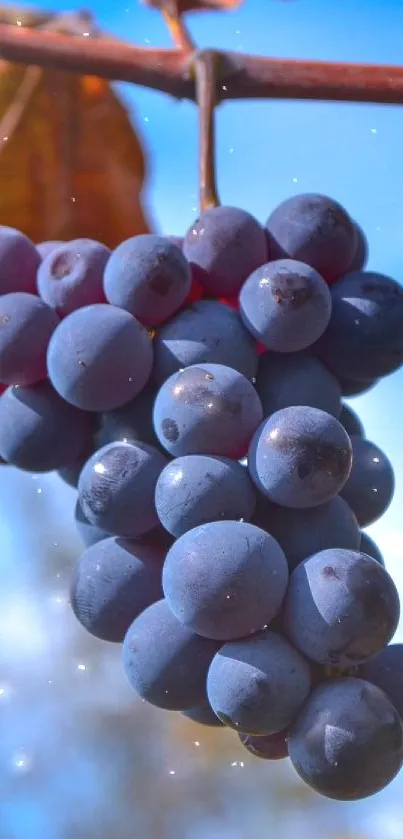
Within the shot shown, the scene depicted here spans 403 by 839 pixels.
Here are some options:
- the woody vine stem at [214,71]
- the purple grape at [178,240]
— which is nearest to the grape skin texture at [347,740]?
the purple grape at [178,240]

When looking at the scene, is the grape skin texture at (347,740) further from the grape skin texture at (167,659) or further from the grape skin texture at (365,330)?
the grape skin texture at (365,330)

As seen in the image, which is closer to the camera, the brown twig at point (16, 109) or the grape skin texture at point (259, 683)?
the grape skin texture at point (259, 683)

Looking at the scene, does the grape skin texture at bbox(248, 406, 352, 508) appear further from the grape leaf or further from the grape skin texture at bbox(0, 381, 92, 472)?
the grape leaf

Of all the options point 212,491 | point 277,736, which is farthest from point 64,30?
point 277,736

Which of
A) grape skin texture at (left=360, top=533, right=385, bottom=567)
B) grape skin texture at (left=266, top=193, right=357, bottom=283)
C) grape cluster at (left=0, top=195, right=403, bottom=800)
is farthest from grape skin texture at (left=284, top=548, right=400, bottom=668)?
grape skin texture at (left=266, top=193, right=357, bottom=283)

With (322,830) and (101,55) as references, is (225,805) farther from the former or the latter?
(101,55)

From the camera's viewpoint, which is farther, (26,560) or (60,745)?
(60,745)
